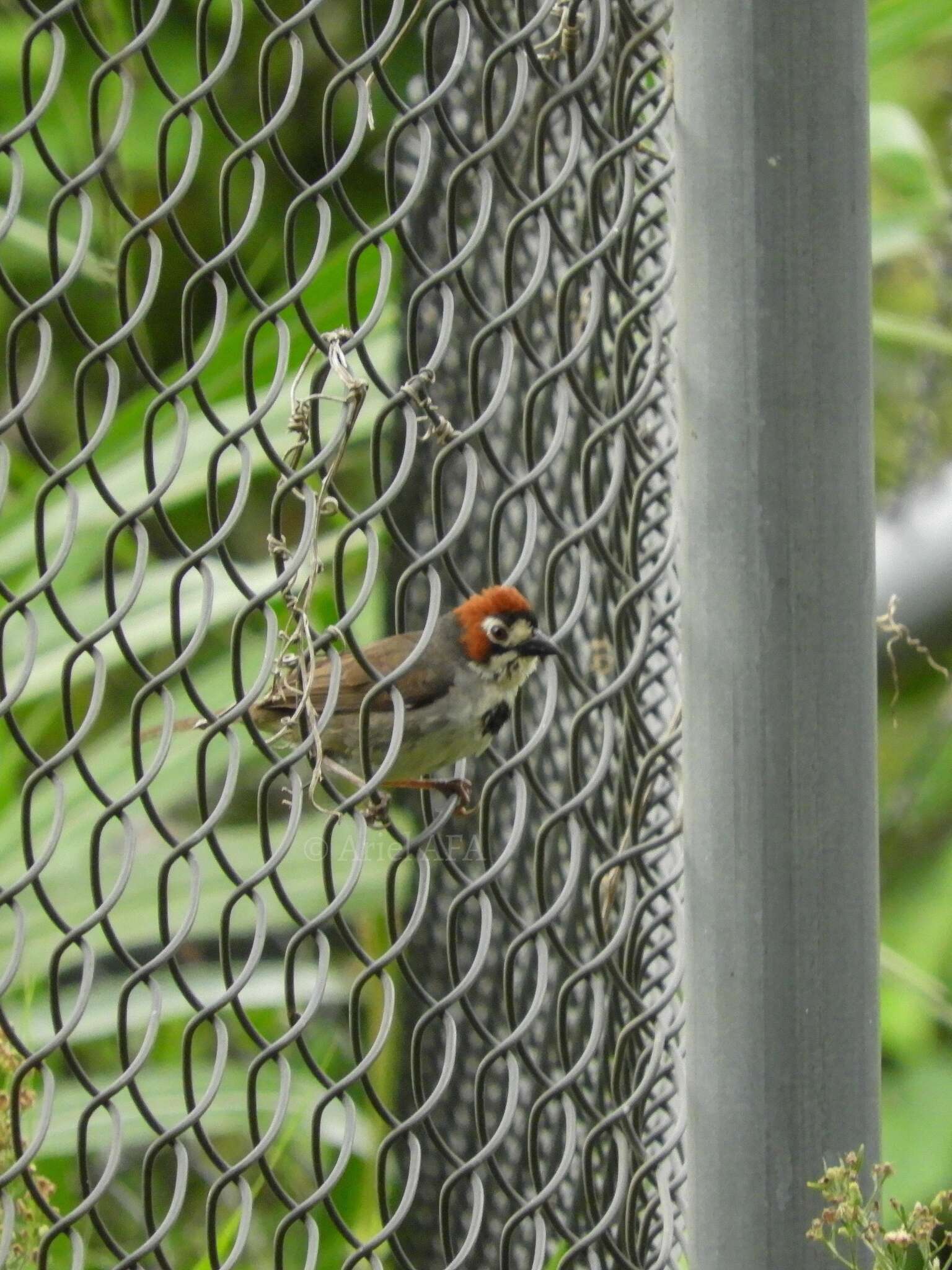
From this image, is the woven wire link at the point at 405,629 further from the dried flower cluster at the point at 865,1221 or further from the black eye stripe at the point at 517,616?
the dried flower cluster at the point at 865,1221

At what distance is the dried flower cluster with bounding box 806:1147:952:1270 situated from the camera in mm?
1408

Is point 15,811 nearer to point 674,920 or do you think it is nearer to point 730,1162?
point 674,920

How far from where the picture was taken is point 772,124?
1.60 m

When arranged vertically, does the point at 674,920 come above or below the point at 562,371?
below

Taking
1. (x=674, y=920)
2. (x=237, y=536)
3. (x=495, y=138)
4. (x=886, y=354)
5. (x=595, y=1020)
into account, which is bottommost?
(x=595, y=1020)

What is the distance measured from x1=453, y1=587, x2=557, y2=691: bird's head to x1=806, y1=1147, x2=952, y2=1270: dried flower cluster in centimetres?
108

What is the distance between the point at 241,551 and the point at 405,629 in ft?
11.3

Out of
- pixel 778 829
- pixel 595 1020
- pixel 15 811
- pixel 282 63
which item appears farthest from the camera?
pixel 282 63

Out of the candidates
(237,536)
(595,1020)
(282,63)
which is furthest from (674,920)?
(282,63)

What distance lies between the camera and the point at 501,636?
261 centimetres

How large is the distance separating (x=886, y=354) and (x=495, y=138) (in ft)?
15.4

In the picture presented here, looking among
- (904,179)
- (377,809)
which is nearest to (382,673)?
(377,809)

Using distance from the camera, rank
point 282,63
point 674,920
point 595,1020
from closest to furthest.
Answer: point 595,1020 → point 674,920 → point 282,63

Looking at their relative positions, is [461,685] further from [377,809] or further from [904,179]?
[904,179]
